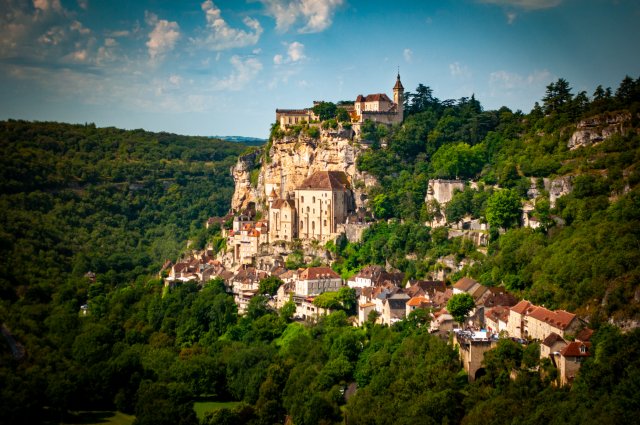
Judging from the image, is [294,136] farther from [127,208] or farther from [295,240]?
[127,208]

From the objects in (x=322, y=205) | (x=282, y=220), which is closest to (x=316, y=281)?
(x=322, y=205)

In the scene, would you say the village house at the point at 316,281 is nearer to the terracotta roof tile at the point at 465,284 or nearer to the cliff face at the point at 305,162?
the cliff face at the point at 305,162

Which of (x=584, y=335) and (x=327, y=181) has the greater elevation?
(x=327, y=181)

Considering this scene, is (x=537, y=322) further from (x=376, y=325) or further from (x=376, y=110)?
(x=376, y=110)

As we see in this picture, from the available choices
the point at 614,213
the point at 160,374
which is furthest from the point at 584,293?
the point at 160,374

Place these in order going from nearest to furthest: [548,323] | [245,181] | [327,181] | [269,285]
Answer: [548,323], [269,285], [327,181], [245,181]

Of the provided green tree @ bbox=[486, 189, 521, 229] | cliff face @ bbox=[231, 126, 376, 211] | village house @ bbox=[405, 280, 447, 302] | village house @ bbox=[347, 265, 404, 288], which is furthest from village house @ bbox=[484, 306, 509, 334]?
cliff face @ bbox=[231, 126, 376, 211]

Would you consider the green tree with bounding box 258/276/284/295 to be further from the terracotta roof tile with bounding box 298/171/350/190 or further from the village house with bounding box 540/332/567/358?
the village house with bounding box 540/332/567/358
